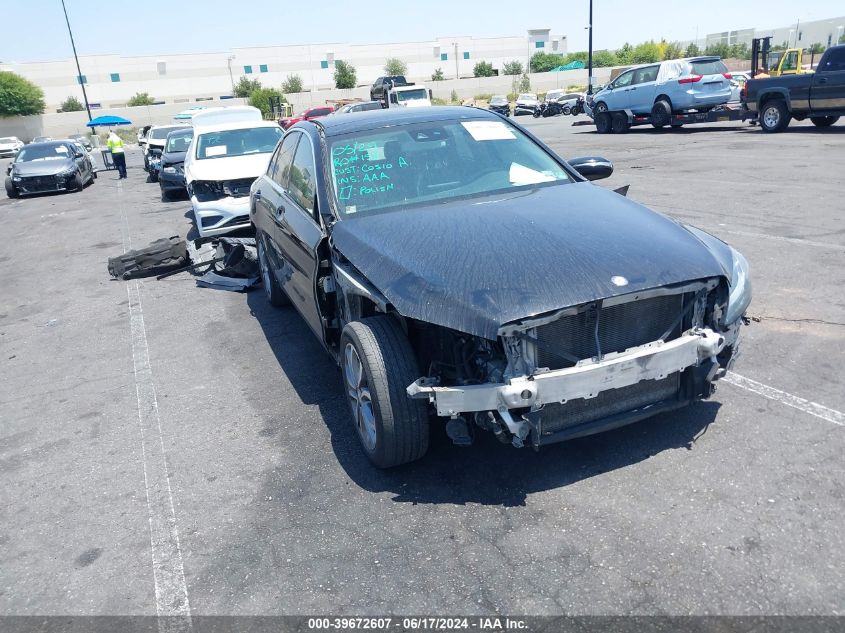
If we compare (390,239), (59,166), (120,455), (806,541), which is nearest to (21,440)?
→ (120,455)

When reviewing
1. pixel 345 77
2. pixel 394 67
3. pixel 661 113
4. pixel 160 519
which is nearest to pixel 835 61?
pixel 661 113

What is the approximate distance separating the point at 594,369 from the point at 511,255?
0.69 metres

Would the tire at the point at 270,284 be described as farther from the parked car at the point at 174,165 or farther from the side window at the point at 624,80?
the side window at the point at 624,80

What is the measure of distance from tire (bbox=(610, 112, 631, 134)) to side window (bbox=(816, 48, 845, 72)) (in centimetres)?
627

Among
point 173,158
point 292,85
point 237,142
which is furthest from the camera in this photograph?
point 292,85

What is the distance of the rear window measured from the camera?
19734 millimetres

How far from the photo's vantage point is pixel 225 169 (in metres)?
9.92

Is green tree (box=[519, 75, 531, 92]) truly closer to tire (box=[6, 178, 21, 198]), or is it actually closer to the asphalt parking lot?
tire (box=[6, 178, 21, 198])

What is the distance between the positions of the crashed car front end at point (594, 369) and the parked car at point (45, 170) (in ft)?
64.9

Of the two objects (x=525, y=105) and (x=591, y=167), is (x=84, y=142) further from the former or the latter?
(x=591, y=167)

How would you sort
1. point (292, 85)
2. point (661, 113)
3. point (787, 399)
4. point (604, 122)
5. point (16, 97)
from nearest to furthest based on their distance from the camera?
1. point (787, 399)
2. point (661, 113)
3. point (604, 122)
4. point (16, 97)
5. point (292, 85)

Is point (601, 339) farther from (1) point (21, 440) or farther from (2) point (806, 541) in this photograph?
(1) point (21, 440)

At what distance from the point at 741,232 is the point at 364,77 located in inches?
3907

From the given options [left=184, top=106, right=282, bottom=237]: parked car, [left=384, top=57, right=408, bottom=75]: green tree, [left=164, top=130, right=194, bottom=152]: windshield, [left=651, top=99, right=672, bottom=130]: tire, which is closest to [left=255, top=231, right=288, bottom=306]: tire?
[left=184, top=106, right=282, bottom=237]: parked car
